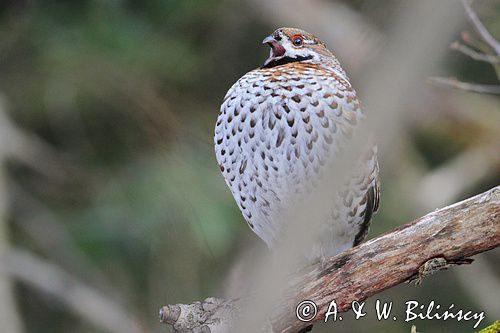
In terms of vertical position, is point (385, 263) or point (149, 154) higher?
point (149, 154)

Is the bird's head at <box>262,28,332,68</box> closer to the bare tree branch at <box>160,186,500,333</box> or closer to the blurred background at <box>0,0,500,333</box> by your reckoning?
the bare tree branch at <box>160,186,500,333</box>

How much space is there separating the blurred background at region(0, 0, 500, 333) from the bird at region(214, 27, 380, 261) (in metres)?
3.01

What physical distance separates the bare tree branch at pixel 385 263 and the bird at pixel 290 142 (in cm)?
21

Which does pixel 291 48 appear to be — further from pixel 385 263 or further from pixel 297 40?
pixel 385 263

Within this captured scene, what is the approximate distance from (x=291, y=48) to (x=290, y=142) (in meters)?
0.71

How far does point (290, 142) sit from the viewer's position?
152 inches

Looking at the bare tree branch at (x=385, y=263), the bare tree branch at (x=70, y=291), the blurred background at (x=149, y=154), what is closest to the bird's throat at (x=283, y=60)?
the bare tree branch at (x=385, y=263)

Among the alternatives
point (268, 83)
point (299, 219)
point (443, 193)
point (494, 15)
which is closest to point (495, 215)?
point (268, 83)

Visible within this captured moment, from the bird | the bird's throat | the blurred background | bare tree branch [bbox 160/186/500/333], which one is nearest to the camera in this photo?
bare tree branch [bbox 160/186/500/333]

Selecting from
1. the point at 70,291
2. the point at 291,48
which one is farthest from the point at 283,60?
the point at 70,291

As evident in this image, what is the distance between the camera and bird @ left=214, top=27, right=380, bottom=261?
3857 mm

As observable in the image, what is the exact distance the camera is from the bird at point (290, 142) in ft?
12.7

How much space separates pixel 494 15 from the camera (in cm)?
768

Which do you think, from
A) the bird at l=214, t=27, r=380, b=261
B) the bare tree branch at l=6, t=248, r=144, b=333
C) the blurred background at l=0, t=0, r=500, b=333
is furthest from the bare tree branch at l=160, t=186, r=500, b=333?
the bare tree branch at l=6, t=248, r=144, b=333
